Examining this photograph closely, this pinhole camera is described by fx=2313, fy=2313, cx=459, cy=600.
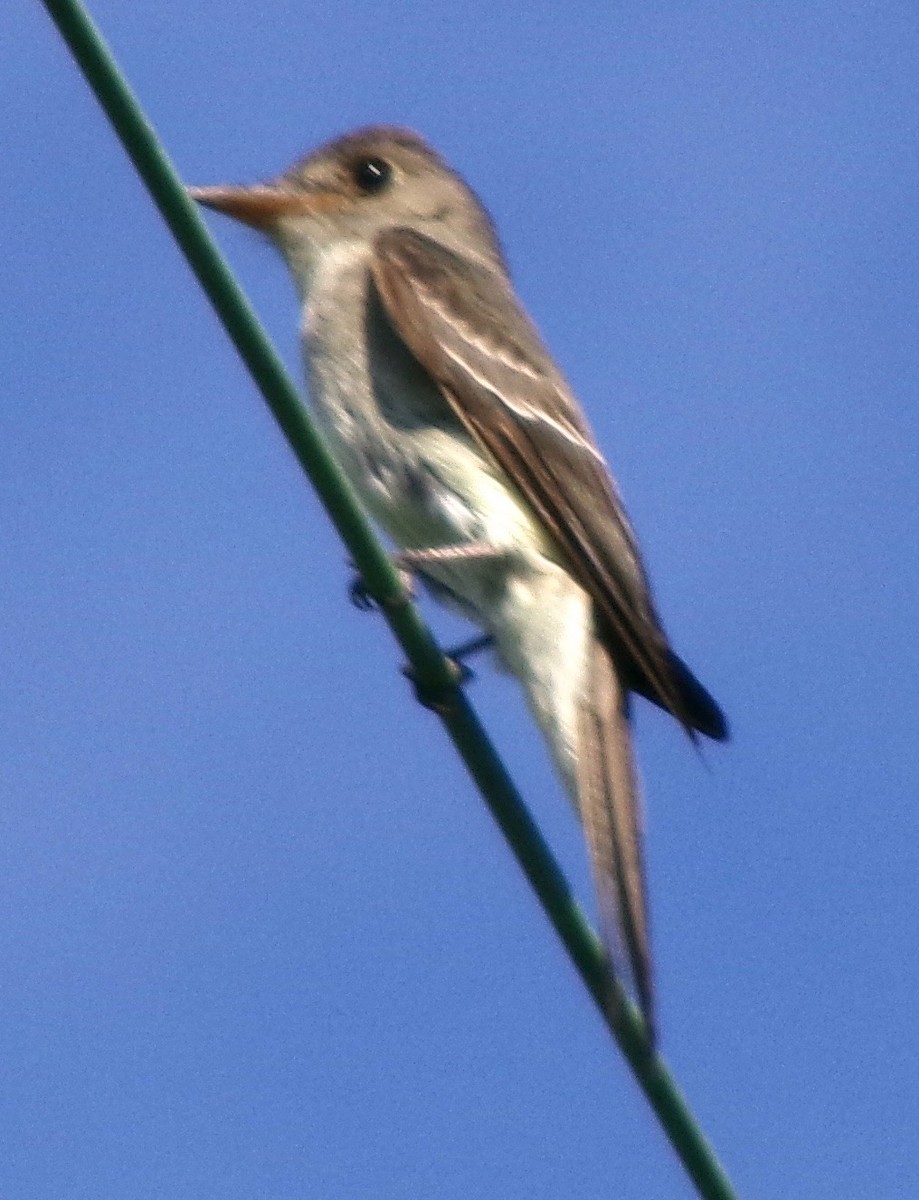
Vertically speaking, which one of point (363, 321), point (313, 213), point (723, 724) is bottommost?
point (723, 724)

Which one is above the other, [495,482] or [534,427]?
[534,427]

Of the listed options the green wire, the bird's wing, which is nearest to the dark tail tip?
the bird's wing

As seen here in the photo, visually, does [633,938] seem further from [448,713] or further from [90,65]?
[90,65]

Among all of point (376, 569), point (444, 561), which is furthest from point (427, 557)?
point (376, 569)

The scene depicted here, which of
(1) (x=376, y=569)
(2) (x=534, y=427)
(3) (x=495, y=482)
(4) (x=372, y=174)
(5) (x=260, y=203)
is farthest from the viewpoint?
(4) (x=372, y=174)

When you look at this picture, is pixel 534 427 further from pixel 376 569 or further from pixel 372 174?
pixel 376 569

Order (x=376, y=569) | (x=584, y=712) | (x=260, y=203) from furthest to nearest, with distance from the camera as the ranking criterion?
(x=260, y=203) < (x=584, y=712) < (x=376, y=569)

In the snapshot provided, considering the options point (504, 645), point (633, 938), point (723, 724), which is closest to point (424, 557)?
point (504, 645)
